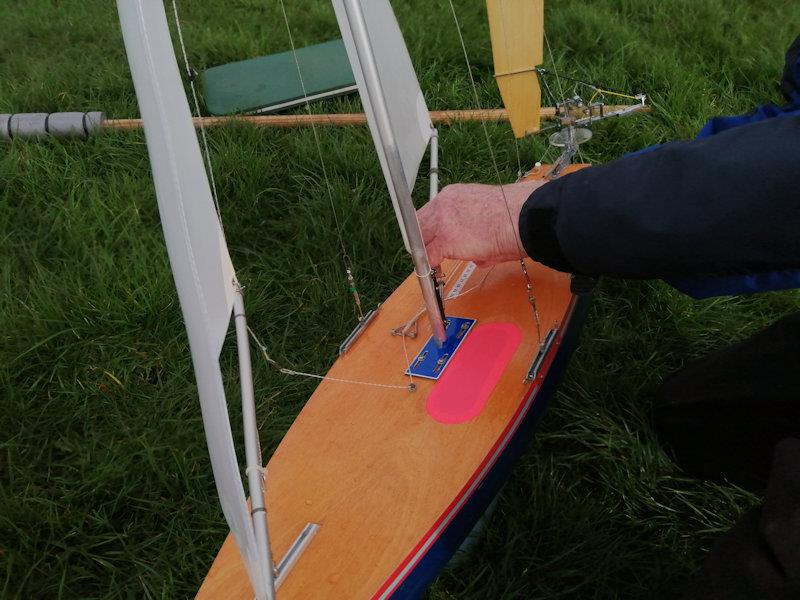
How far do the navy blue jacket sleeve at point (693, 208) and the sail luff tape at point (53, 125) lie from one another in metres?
1.91

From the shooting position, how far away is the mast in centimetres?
110

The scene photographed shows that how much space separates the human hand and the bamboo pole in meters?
1.14

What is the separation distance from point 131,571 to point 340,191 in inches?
45.9

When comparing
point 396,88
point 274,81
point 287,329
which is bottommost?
point 287,329

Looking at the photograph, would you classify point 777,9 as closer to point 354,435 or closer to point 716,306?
point 716,306

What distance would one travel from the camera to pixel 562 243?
1069 mm

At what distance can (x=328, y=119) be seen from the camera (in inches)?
96.6

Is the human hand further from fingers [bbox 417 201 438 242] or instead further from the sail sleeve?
the sail sleeve

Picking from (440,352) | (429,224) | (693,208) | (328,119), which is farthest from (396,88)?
(328,119)

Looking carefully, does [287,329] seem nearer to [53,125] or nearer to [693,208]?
[693,208]

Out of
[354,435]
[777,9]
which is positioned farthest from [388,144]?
[777,9]

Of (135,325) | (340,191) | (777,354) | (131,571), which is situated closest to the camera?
(777,354)

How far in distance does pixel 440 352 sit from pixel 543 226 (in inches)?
15.5

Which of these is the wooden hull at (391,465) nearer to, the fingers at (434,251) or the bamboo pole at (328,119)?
the fingers at (434,251)
